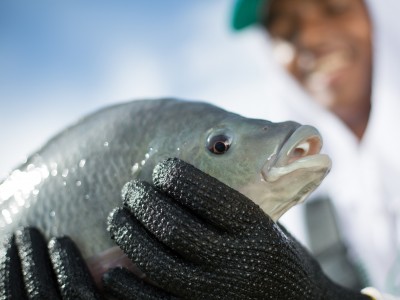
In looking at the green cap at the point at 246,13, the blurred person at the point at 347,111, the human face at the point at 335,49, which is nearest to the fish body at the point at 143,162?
the blurred person at the point at 347,111

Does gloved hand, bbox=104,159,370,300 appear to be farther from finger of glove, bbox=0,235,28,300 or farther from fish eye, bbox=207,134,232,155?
finger of glove, bbox=0,235,28,300

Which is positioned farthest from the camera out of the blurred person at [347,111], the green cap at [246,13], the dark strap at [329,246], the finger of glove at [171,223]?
the green cap at [246,13]

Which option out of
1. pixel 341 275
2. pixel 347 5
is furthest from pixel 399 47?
pixel 341 275

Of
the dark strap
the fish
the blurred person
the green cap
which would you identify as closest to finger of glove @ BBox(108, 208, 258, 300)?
the fish

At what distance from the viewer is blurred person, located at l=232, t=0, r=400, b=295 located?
363cm

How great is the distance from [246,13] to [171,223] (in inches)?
174

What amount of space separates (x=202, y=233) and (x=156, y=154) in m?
0.34

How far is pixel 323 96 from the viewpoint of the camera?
4871 millimetres

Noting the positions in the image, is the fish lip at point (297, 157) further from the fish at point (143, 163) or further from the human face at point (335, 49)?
the human face at point (335, 49)

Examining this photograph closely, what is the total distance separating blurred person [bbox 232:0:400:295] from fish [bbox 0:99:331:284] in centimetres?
155

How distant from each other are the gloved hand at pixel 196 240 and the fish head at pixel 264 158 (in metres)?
0.08

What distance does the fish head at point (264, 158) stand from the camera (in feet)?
5.01

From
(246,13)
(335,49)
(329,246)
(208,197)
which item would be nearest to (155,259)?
(208,197)

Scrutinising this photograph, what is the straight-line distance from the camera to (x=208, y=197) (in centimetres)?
147
